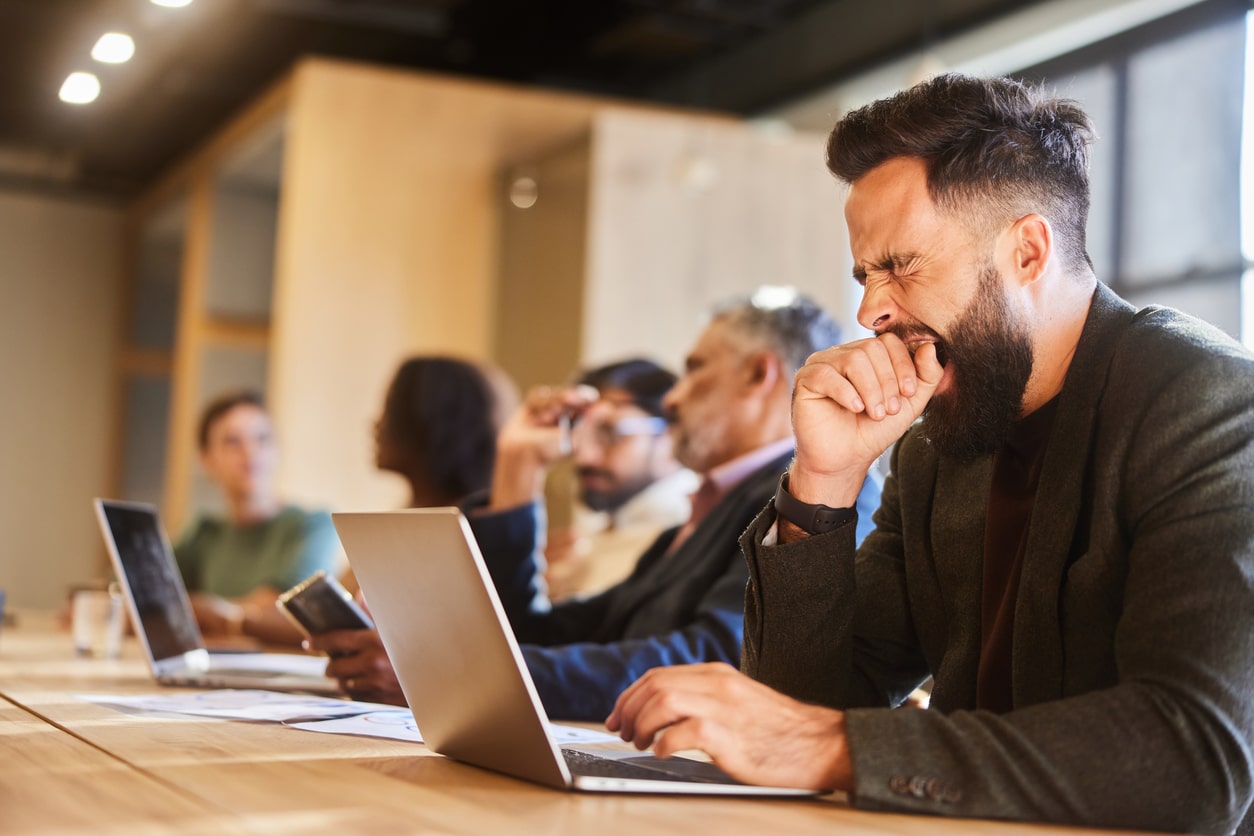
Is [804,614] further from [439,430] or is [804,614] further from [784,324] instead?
[439,430]

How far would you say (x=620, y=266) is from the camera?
4773 millimetres

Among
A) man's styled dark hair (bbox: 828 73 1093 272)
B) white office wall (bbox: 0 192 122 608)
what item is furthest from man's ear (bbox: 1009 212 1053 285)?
white office wall (bbox: 0 192 122 608)

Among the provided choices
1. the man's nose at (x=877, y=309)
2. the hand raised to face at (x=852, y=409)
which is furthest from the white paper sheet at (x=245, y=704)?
the man's nose at (x=877, y=309)

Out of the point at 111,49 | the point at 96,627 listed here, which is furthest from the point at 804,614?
the point at 111,49

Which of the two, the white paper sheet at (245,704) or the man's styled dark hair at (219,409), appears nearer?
the white paper sheet at (245,704)

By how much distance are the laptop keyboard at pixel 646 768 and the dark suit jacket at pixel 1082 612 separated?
17 cm

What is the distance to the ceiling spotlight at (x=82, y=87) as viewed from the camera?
9.48ft

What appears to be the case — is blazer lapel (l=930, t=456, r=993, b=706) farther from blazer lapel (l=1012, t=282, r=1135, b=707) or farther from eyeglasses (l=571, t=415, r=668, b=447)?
eyeglasses (l=571, t=415, r=668, b=447)

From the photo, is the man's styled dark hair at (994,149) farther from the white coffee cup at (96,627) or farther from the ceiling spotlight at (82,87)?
the ceiling spotlight at (82,87)

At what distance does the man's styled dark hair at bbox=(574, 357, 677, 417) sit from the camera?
325 cm

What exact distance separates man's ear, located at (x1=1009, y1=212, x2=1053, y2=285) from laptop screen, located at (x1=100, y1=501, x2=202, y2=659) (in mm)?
1352

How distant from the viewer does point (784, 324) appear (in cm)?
248

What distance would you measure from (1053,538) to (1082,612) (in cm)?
7

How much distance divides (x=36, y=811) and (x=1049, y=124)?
1.16 meters
